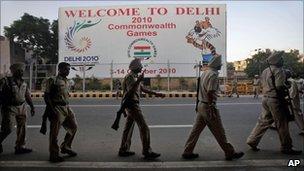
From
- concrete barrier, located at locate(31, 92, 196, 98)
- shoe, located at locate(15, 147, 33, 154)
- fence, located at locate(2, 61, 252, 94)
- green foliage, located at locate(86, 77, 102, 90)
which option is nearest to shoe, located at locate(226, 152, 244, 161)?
shoe, located at locate(15, 147, 33, 154)

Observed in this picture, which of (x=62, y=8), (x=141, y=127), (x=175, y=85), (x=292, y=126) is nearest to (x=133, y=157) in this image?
(x=141, y=127)

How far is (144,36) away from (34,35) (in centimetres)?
1967

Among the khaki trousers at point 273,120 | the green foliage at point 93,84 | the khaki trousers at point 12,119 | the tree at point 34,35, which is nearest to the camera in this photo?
the khaki trousers at point 273,120

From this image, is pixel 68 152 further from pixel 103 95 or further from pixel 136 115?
pixel 103 95

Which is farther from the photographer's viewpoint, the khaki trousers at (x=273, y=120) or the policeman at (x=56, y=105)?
the khaki trousers at (x=273, y=120)

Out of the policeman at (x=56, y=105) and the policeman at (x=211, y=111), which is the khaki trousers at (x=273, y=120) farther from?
the policeman at (x=56, y=105)

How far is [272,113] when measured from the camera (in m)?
7.92

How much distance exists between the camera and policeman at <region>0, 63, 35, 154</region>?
8.04m

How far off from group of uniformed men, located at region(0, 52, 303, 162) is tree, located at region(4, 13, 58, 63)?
1438 inches

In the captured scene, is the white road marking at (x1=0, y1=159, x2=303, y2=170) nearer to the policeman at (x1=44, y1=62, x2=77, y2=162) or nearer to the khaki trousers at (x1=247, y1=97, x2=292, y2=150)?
the policeman at (x1=44, y1=62, x2=77, y2=162)

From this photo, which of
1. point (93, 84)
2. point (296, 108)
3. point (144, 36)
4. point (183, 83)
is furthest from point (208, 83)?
point (93, 84)

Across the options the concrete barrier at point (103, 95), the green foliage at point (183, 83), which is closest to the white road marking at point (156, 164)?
the concrete barrier at point (103, 95)

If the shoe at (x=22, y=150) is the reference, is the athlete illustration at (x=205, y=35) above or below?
above

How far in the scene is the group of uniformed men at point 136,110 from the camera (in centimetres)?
741
